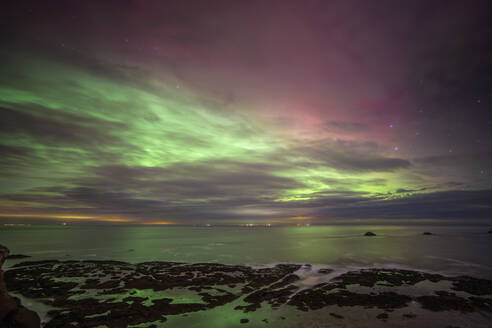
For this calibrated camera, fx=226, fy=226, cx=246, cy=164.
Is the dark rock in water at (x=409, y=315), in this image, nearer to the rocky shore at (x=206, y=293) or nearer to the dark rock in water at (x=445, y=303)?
the rocky shore at (x=206, y=293)

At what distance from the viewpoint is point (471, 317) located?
16.3 metres

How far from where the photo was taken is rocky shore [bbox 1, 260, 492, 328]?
1672 centimetres

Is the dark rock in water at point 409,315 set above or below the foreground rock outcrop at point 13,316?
below

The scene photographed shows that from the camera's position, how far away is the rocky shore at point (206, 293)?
16719 millimetres

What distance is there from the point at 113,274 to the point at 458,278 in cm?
4394

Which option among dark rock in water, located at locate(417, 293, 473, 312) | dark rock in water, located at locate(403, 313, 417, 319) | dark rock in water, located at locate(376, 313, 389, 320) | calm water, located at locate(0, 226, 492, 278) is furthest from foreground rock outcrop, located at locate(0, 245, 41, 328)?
calm water, located at locate(0, 226, 492, 278)

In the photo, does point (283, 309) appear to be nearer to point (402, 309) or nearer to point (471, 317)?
point (402, 309)

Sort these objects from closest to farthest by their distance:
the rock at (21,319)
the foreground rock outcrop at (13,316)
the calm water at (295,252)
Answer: the foreground rock outcrop at (13,316), the rock at (21,319), the calm water at (295,252)

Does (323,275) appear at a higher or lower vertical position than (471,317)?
lower

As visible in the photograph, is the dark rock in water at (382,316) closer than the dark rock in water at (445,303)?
Yes

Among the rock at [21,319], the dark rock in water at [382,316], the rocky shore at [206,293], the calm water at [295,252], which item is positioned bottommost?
the calm water at [295,252]

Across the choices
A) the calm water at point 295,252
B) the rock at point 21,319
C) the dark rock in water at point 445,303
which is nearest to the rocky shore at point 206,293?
the dark rock in water at point 445,303

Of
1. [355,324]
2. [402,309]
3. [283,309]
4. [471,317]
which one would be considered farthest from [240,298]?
[471,317]

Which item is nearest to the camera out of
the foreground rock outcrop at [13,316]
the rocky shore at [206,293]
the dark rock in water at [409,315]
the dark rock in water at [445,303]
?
the foreground rock outcrop at [13,316]
